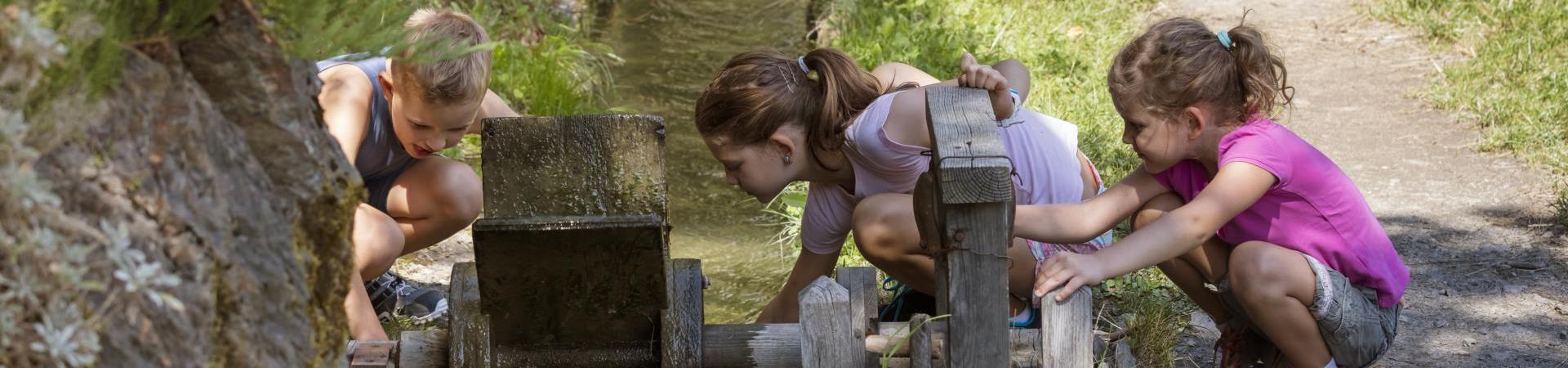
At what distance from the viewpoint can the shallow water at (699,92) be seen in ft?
14.3

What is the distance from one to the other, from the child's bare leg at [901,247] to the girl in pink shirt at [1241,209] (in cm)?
23

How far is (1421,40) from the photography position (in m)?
6.45

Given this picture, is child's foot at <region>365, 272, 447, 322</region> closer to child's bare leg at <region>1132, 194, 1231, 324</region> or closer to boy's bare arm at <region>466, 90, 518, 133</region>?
boy's bare arm at <region>466, 90, 518, 133</region>

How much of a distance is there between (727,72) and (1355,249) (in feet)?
4.77

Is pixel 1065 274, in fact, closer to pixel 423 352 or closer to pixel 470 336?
pixel 470 336

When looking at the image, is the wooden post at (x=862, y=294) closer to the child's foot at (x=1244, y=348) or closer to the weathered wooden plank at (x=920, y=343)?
the weathered wooden plank at (x=920, y=343)

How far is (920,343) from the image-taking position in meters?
2.28

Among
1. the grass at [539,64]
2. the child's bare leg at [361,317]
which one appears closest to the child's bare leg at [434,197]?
the child's bare leg at [361,317]

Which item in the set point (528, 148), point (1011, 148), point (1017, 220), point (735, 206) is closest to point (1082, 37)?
point (735, 206)

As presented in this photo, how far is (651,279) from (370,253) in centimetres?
113

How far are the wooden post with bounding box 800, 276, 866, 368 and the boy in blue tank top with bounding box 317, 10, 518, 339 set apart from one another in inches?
43.2

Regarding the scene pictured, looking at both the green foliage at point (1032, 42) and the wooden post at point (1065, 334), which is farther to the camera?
the green foliage at point (1032, 42)

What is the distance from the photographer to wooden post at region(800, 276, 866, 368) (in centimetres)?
227

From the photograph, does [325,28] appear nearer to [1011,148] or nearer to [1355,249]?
[1011,148]
